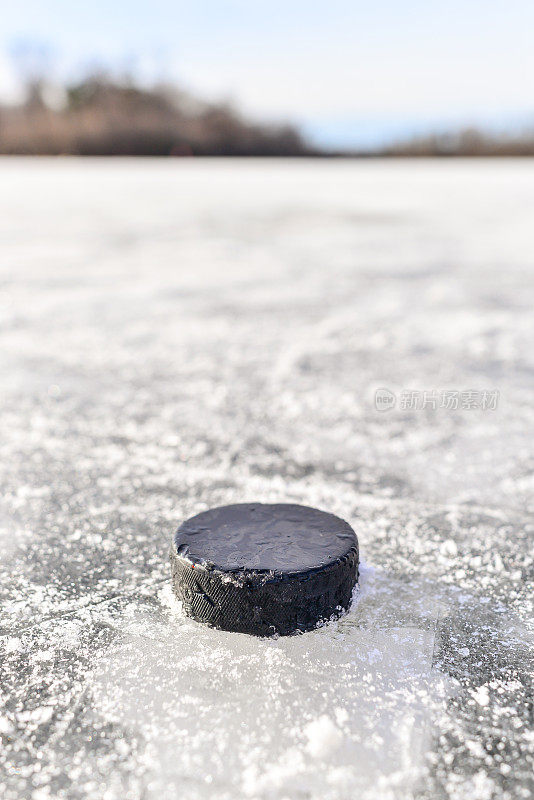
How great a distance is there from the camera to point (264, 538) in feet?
4.42

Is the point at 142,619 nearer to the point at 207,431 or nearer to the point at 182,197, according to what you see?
the point at 207,431

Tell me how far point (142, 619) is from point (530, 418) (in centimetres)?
168

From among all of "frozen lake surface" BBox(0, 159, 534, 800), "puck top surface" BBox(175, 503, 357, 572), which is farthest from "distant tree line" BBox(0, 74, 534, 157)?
"puck top surface" BBox(175, 503, 357, 572)

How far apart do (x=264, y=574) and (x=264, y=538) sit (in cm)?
14

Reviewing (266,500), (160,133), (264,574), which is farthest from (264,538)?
(160,133)

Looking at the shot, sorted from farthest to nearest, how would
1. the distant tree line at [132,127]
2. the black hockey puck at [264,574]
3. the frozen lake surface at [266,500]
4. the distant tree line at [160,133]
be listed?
the distant tree line at [132,127], the distant tree line at [160,133], the black hockey puck at [264,574], the frozen lake surface at [266,500]

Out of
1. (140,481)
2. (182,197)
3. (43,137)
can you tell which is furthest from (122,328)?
(43,137)

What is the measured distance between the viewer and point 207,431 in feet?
7.70

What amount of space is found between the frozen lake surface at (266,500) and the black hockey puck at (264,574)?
0.04 metres

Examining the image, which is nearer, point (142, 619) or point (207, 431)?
point (142, 619)

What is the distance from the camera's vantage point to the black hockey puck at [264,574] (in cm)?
121

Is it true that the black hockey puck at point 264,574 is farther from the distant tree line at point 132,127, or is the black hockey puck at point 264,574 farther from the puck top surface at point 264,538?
the distant tree line at point 132,127

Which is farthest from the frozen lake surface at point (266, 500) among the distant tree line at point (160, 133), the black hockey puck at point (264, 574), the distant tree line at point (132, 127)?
the distant tree line at point (132, 127)

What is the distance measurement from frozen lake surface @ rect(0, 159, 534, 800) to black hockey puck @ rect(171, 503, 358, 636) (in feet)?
0.13
